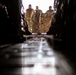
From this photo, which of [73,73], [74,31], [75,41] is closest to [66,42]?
[74,31]

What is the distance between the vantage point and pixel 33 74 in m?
10.3

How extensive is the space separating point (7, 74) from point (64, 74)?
199 cm

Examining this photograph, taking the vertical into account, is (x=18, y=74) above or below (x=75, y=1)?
below

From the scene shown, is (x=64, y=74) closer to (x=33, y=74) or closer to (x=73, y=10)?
(x=33, y=74)

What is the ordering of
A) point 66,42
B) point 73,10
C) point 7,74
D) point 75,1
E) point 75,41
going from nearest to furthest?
point 7,74, point 75,41, point 66,42, point 75,1, point 73,10

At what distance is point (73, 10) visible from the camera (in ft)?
139

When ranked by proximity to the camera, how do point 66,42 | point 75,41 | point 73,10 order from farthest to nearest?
point 73,10 < point 66,42 < point 75,41

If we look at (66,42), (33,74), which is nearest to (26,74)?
(33,74)

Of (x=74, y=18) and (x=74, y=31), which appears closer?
(x=74, y=31)

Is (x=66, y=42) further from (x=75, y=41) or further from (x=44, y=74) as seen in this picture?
(x=44, y=74)

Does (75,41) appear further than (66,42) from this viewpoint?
No

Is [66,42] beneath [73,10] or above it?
beneath

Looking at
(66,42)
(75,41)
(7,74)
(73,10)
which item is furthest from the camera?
(73,10)

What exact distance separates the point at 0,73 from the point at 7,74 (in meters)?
0.42
